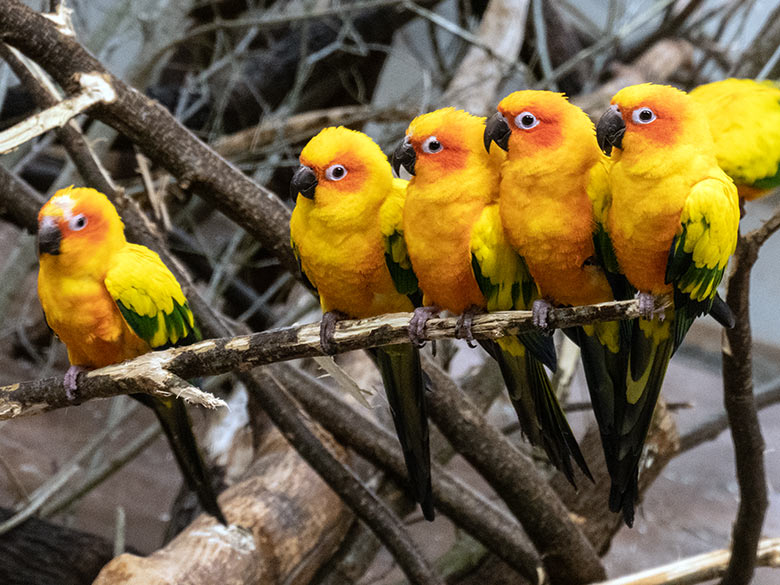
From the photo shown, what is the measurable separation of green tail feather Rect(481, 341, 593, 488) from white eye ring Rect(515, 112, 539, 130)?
1.99 ft

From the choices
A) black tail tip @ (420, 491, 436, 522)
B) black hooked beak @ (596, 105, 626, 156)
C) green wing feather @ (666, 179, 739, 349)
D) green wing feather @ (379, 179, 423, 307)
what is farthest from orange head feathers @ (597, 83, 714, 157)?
black tail tip @ (420, 491, 436, 522)

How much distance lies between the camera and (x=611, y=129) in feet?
4.93

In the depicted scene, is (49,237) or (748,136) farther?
(49,237)

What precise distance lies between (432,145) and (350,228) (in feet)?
0.95

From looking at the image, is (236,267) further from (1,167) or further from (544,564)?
(544,564)

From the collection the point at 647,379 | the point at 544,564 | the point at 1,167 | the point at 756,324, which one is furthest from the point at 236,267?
the point at 756,324

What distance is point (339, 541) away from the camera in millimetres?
3535

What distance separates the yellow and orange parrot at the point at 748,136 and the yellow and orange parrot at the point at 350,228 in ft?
2.55

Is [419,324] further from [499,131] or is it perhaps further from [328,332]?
[499,131]

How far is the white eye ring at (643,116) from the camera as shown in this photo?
1.49 m

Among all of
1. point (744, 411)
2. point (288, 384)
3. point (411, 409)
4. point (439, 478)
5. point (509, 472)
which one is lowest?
point (439, 478)

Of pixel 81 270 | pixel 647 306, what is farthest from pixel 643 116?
pixel 81 270

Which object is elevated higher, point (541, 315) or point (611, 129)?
point (611, 129)

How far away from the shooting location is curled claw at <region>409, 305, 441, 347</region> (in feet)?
5.71
